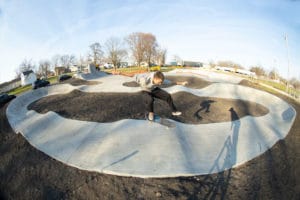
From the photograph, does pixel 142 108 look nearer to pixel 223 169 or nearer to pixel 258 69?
pixel 223 169

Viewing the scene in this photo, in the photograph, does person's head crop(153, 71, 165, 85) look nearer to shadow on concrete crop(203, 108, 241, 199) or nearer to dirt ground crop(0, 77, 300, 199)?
dirt ground crop(0, 77, 300, 199)

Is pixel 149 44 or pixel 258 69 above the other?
pixel 149 44

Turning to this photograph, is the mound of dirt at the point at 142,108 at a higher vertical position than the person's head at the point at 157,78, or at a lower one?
lower

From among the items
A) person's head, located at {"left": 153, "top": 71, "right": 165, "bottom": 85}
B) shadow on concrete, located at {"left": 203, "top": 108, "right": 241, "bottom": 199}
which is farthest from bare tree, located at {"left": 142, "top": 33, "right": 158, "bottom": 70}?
person's head, located at {"left": 153, "top": 71, "right": 165, "bottom": 85}

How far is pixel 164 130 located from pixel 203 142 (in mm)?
1767

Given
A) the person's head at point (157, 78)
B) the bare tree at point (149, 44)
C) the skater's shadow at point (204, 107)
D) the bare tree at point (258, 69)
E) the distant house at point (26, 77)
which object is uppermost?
the bare tree at point (149, 44)

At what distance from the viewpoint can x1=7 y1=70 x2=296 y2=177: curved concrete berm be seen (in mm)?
6332

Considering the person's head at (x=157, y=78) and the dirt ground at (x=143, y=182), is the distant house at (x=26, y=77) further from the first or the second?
the person's head at (x=157, y=78)

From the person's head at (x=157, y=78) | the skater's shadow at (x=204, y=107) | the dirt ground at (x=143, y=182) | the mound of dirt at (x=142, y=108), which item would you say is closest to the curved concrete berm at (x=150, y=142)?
the dirt ground at (x=143, y=182)

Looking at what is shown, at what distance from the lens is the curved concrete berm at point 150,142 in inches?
249

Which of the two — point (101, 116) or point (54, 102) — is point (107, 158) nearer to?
point (101, 116)

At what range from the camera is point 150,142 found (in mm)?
7715

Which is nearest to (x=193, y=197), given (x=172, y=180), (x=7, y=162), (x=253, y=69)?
(x=172, y=180)

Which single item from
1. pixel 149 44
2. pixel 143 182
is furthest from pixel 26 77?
pixel 143 182
